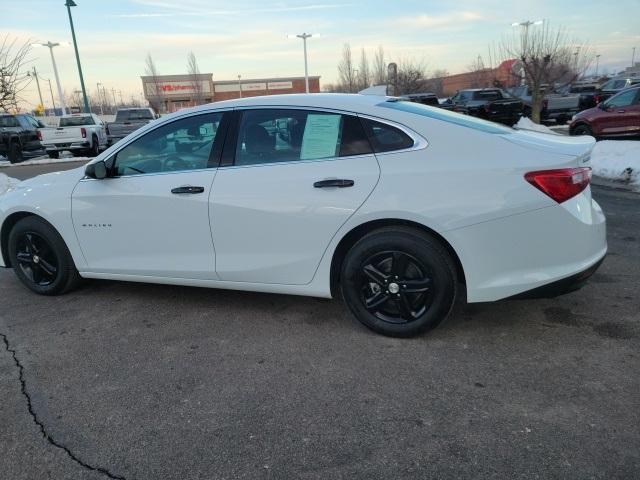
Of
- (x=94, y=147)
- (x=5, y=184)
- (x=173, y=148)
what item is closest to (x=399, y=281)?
(x=173, y=148)

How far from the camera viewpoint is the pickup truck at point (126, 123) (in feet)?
63.6

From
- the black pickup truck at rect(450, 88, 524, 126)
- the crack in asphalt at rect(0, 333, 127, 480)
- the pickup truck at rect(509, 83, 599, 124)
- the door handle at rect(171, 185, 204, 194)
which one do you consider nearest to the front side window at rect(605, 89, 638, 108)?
the black pickup truck at rect(450, 88, 524, 126)

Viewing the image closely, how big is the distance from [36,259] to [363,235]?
299 centimetres

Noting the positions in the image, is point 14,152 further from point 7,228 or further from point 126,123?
point 7,228

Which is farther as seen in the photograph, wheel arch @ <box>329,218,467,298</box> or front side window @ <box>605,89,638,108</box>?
front side window @ <box>605,89,638,108</box>

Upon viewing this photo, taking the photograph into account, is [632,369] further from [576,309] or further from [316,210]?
[316,210]

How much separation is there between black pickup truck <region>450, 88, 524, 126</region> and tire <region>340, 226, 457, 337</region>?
1820cm

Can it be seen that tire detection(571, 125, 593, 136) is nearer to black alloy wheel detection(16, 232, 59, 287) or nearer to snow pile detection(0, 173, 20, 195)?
black alloy wheel detection(16, 232, 59, 287)

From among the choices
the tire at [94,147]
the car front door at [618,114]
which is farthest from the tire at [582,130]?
the tire at [94,147]

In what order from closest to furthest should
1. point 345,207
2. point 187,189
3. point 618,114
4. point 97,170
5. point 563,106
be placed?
point 345,207, point 187,189, point 97,170, point 618,114, point 563,106

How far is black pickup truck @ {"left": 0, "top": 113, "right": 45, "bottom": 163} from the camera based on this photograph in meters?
18.4

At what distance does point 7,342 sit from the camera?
3.79m

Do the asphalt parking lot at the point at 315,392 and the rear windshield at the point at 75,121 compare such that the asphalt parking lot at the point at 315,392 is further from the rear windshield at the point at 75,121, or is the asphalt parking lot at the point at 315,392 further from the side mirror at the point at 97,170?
the rear windshield at the point at 75,121

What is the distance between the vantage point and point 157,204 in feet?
12.7
